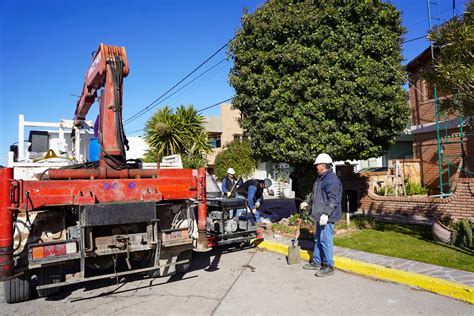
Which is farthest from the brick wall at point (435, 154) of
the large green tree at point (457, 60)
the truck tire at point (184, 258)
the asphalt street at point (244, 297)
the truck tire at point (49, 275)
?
the truck tire at point (49, 275)

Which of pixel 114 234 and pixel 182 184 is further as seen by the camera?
pixel 182 184

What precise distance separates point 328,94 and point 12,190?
614 cm

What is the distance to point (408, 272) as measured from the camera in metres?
5.20

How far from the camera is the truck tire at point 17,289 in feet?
15.6

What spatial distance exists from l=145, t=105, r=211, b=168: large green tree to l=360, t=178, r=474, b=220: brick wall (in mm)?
9603

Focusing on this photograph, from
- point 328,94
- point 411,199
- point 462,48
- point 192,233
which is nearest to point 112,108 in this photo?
point 192,233

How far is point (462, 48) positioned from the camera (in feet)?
19.1

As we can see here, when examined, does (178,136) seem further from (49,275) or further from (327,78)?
(49,275)


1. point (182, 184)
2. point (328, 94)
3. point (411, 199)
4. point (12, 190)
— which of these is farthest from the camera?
point (411, 199)

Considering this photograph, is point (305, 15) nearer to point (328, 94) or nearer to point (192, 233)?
point (328, 94)

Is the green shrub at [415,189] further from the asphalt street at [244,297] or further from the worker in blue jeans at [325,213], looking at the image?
the asphalt street at [244,297]

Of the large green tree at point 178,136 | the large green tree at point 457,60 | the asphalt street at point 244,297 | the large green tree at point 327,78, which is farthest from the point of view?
the large green tree at point 178,136

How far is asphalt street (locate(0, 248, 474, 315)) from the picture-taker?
434cm

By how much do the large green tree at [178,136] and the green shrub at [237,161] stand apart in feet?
10.1
